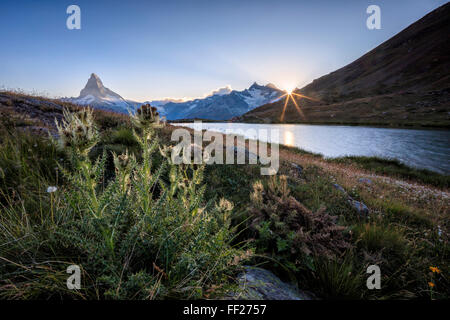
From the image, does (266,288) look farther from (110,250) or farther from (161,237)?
(110,250)

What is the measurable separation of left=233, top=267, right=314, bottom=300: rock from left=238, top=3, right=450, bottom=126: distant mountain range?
67.1 m

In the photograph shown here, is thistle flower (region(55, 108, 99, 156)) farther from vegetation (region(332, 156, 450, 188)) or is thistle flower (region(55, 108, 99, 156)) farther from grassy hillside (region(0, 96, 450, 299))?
vegetation (region(332, 156, 450, 188))

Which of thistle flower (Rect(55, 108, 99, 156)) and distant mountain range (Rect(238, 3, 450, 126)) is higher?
distant mountain range (Rect(238, 3, 450, 126))

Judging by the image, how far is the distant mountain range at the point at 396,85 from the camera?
64.5 m

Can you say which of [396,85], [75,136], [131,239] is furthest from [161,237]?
[396,85]

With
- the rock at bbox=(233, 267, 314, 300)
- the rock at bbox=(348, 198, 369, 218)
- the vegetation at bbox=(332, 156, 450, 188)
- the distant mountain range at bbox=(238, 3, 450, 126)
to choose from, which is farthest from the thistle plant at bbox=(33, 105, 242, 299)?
the distant mountain range at bbox=(238, 3, 450, 126)

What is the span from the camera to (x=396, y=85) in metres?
99.6

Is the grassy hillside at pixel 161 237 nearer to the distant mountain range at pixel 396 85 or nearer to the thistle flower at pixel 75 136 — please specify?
the thistle flower at pixel 75 136

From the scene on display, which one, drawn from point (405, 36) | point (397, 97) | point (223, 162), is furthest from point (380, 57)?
point (223, 162)

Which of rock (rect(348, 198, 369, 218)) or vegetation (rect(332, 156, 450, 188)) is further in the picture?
→ vegetation (rect(332, 156, 450, 188))

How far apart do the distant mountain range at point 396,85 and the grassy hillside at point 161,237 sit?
6519cm

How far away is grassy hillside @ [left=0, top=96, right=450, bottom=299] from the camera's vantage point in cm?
146

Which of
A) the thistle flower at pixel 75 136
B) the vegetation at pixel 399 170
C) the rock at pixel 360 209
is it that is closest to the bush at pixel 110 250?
the thistle flower at pixel 75 136

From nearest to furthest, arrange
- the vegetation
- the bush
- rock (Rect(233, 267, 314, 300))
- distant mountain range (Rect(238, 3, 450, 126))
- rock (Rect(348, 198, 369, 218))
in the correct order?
the bush, rock (Rect(233, 267, 314, 300)), rock (Rect(348, 198, 369, 218)), the vegetation, distant mountain range (Rect(238, 3, 450, 126))
